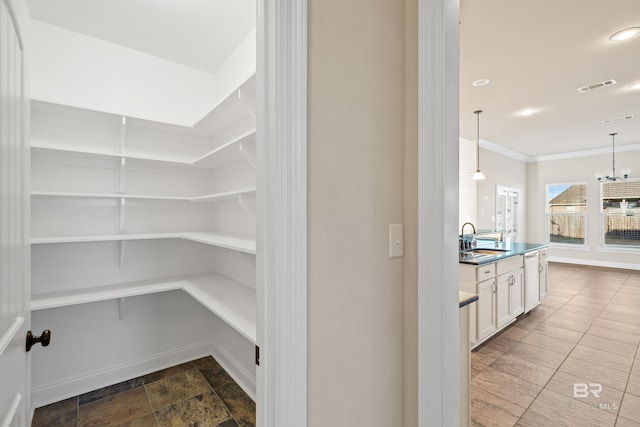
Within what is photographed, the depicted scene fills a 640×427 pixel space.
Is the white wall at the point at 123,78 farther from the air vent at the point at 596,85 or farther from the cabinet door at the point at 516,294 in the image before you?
the air vent at the point at 596,85

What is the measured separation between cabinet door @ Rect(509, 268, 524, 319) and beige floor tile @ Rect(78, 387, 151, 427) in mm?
3826

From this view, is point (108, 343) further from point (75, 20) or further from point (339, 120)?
point (339, 120)

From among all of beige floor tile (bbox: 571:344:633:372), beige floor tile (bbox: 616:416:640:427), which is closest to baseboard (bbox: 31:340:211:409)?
beige floor tile (bbox: 616:416:640:427)

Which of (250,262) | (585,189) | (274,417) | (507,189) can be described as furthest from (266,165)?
(585,189)

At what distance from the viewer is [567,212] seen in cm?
779

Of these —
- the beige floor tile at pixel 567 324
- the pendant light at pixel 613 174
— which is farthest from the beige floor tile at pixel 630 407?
the pendant light at pixel 613 174

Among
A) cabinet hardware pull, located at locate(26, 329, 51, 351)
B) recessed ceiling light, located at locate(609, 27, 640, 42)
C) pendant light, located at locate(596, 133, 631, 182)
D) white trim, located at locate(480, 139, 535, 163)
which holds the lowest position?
cabinet hardware pull, located at locate(26, 329, 51, 351)

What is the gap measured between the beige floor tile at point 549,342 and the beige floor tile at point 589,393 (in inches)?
21.5

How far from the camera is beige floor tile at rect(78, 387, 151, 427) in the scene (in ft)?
6.48

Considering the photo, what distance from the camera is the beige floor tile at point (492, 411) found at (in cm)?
195

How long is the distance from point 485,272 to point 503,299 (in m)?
0.67

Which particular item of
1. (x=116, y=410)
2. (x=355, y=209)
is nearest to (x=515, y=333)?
(x=355, y=209)

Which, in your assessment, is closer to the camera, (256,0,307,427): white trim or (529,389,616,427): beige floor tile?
(256,0,307,427): white trim

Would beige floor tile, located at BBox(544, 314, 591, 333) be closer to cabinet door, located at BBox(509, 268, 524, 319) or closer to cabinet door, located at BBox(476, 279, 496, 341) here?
cabinet door, located at BBox(509, 268, 524, 319)
